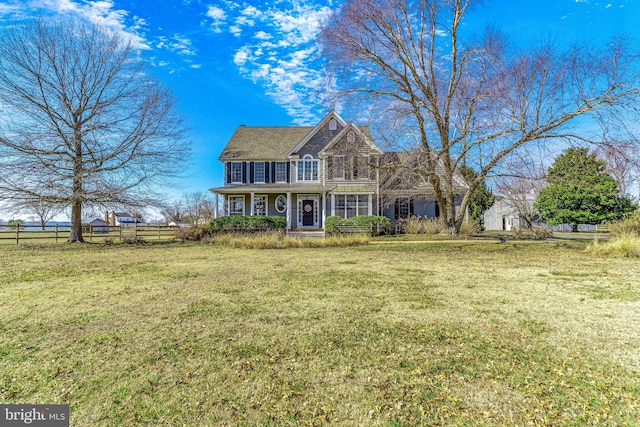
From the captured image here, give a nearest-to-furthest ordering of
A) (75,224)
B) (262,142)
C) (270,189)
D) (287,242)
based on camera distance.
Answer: (287,242) < (75,224) < (270,189) < (262,142)

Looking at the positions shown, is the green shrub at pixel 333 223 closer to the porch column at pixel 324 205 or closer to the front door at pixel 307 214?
the porch column at pixel 324 205

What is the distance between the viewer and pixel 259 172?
24750mm

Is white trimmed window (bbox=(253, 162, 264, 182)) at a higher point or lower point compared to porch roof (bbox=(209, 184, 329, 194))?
higher

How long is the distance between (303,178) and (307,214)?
2.67 metres

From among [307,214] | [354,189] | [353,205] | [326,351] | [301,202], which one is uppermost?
[354,189]

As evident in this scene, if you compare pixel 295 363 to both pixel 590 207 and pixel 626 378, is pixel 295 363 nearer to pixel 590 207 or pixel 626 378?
pixel 626 378

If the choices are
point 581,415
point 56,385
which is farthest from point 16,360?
point 581,415

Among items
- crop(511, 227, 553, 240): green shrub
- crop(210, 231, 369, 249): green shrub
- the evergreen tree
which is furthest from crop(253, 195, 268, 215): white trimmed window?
the evergreen tree

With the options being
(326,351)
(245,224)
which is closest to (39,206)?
(245,224)

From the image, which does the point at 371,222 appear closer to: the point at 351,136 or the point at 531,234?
the point at 351,136

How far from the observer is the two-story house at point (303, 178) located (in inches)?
877

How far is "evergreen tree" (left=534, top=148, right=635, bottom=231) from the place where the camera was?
1124 inches

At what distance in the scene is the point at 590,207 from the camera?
2966cm

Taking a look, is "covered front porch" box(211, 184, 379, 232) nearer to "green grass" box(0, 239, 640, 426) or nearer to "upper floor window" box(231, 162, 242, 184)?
"upper floor window" box(231, 162, 242, 184)
